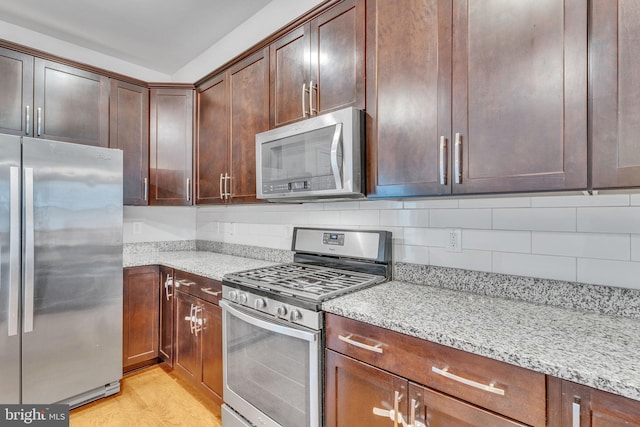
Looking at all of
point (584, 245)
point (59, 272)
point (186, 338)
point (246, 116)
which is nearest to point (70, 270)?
point (59, 272)

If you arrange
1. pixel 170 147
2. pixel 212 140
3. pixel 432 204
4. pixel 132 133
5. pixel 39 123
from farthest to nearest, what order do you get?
pixel 170 147 < pixel 132 133 < pixel 212 140 < pixel 39 123 < pixel 432 204

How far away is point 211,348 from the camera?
204 cm

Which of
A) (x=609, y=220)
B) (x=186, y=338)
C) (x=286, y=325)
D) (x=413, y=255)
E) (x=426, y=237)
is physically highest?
(x=609, y=220)

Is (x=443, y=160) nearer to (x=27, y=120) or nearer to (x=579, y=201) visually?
(x=579, y=201)

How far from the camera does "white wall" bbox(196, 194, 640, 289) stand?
45.6 inches

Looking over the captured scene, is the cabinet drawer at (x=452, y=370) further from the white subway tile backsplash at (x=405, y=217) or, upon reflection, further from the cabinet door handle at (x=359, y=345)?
the white subway tile backsplash at (x=405, y=217)

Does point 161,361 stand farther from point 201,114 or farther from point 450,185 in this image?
point 450,185

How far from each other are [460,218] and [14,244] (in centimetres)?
246

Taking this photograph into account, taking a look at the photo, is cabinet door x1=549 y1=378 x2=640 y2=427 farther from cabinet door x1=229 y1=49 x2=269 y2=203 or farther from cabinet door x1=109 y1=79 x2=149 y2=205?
cabinet door x1=109 y1=79 x2=149 y2=205

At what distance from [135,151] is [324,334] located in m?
2.34

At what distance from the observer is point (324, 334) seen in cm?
137

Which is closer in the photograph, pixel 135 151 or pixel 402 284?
pixel 402 284

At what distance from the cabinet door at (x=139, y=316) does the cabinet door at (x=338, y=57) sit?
1.92m

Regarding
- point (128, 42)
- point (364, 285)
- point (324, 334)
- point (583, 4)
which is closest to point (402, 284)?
point (364, 285)
